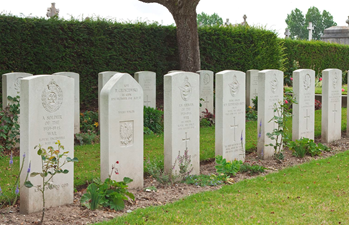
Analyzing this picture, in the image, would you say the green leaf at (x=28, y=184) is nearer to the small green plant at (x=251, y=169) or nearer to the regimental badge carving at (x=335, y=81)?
the small green plant at (x=251, y=169)

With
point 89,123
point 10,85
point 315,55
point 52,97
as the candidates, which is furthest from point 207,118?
point 315,55

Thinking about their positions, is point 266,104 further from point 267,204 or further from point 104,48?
point 104,48

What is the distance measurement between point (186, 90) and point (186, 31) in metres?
7.76

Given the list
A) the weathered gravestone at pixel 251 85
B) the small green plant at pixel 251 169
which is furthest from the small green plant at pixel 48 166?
the weathered gravestone at pixel 251 85

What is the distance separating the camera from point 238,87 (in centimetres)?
712

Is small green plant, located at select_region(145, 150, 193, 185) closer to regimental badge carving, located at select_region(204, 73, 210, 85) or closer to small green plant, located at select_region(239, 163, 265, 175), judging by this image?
small green plant, located at select_region(239, 163, 265, 175)

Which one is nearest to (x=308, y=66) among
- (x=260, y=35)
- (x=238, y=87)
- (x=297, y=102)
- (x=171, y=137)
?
(x=260, y=35)

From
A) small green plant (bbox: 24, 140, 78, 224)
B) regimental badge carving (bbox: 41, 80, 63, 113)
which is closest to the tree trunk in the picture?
regimental badge carving (bbox: 41, 80, 63, 113)

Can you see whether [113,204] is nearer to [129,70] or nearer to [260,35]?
[129,70]

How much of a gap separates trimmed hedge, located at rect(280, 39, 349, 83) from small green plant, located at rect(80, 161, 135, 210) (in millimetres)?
16707

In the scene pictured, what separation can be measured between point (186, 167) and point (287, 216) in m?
1.95

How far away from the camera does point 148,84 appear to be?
37.9ft

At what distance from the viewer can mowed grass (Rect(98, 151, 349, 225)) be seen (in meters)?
4.52

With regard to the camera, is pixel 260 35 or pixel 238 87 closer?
pixel 238 87
